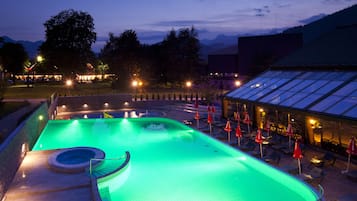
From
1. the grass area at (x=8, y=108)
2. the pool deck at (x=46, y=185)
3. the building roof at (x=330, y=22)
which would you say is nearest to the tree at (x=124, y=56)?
the grass area at (x=8, y=108)

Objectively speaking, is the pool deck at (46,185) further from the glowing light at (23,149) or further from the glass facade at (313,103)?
the glass facade at (313,103)

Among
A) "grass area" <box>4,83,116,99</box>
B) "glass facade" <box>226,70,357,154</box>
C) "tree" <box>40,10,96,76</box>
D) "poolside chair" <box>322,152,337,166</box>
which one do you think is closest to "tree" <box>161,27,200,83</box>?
"grass area" <box>4,83,116,99</box>

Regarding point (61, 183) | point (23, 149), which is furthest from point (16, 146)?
point (61, 183)

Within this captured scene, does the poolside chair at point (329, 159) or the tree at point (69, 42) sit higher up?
the tree at point (69, 42)

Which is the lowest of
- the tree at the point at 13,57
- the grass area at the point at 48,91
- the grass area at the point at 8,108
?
the grass area at the point at 8,108

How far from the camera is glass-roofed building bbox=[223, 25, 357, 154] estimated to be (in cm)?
1285

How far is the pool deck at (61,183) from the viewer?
30.4 feet

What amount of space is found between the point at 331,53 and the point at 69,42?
4584 cm

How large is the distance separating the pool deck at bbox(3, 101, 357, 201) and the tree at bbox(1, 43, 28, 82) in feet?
182

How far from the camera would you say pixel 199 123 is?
21.6 meters

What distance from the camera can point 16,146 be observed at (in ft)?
38.2

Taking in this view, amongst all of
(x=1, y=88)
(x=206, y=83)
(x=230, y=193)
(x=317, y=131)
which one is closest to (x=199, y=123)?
(x=317, y=131)

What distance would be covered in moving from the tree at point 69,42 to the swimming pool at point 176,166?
3191cm

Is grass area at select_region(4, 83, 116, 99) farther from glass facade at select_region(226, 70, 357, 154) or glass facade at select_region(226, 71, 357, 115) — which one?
glass facade at select_region(226, 70, 357, 154)
